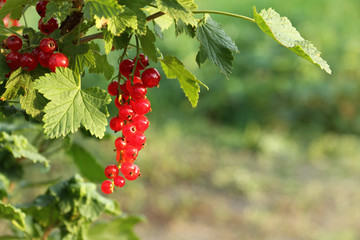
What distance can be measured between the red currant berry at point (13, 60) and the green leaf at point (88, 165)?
75 centimetres

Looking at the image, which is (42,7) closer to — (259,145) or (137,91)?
(137,91)

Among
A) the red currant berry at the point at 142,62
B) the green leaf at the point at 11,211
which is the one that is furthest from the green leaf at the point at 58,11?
the green leaf at the point at 11,211

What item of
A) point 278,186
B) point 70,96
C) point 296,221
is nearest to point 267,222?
point 296,221

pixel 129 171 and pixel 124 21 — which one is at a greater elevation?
pixel 124 21

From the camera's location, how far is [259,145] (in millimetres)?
4535

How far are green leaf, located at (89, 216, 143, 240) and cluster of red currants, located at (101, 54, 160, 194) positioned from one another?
0.63 metres

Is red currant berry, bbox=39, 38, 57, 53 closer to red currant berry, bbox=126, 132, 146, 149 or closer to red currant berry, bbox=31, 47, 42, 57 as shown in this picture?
red currant berry, bbox=31, 47, 42, 57

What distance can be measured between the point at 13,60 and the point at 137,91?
7.5 inches

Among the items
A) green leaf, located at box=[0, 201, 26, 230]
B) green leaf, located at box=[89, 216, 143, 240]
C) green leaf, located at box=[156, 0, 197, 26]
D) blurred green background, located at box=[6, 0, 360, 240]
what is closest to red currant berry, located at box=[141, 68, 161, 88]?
green leaf, located at box=[156, 0, 197, 26]

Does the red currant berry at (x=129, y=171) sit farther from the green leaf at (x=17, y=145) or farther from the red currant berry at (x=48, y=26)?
the green leaf at (x=17, y=145)

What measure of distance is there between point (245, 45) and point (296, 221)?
2.65 m

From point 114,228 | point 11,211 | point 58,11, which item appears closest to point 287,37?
point 58,11

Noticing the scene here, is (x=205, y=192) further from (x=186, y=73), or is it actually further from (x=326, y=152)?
(x=186, y=73)

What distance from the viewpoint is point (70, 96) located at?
727 millimetres
